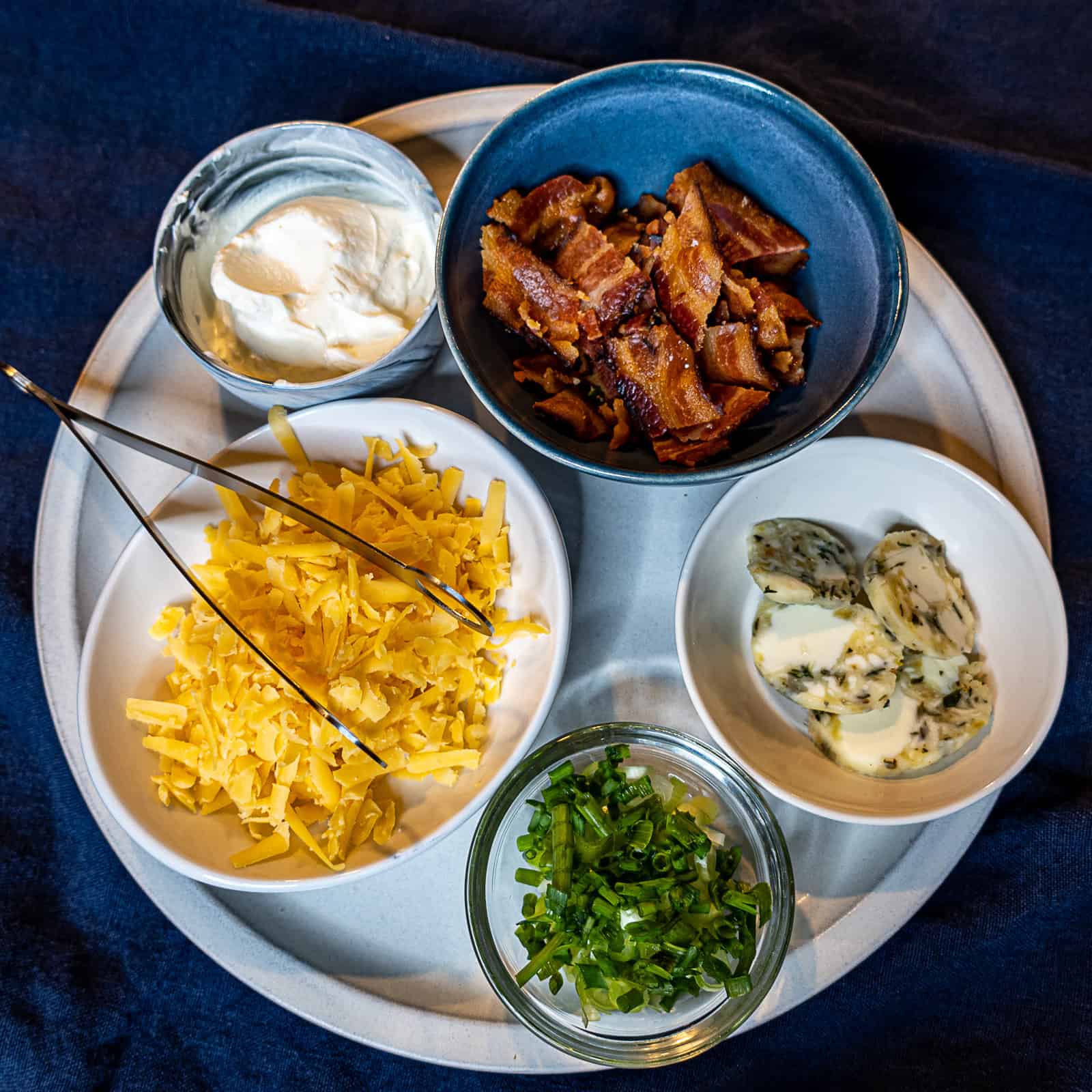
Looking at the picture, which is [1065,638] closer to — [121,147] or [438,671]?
[438,671]

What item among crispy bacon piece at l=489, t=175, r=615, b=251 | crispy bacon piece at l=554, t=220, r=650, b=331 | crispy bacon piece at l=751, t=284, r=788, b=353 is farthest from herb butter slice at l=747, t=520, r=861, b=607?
crispy bacon piece at l=489, t=175, r=615, b=251

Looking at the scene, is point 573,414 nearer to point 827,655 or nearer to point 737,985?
point 827,655

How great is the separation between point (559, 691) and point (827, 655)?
392 mm

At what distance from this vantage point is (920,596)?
1.39 m

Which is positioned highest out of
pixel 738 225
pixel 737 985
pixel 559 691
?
pixel 738 225

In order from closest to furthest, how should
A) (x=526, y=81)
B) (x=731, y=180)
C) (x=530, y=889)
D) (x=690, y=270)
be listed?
(x=690, y=270), (x=731, y=180), (x=530, y=889), (x=526, y=81)

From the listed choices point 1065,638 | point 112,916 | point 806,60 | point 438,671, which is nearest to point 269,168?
point 438,671

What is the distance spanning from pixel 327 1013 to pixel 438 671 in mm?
555

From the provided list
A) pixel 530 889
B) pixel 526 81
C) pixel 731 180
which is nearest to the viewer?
pixel 731 180

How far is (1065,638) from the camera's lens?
134 centimetres

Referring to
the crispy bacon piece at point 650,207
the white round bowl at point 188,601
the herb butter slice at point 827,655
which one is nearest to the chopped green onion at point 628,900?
the white round bowl at point 188,601

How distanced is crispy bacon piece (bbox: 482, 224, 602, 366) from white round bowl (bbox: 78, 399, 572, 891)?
174 mm

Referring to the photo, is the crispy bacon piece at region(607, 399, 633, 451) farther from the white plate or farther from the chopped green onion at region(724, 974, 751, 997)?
the chopped green onion at region(724, 974, 751, 997)

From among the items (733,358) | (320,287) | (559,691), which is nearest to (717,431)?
(733,358)
